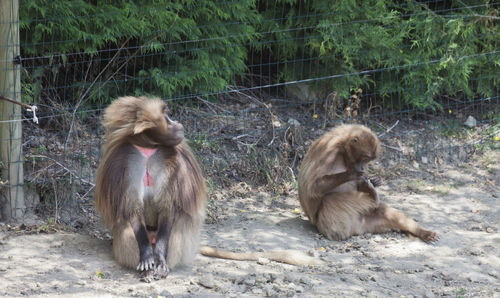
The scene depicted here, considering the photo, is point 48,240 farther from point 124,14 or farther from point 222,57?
point 222,57

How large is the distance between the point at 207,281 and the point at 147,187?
960 mm

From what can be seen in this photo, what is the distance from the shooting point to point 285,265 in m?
5.70

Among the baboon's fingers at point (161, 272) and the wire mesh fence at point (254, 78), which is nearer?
the baboon's fingers at point (161, 272)

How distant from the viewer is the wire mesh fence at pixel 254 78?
6.97 meters

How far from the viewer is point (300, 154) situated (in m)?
8.20

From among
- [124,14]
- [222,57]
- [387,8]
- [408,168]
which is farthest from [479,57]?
[124,14]

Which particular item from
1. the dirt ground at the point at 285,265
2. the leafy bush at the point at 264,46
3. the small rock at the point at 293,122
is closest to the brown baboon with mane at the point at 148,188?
the dirt ground at the point at 285,265

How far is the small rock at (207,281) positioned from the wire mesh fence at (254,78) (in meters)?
1.91

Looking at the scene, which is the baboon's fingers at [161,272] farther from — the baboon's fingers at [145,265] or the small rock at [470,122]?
the small rock at [470,122]

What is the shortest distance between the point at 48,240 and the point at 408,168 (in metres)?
4.73

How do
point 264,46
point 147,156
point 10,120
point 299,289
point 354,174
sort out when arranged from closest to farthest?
point 299,289, point 147,156, point 10,120, point 354,174, point 264,46

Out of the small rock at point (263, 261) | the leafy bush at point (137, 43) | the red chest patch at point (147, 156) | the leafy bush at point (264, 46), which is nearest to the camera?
the red chest patch at point (147, 156)

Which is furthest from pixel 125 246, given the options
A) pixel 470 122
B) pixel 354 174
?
pixel 470 122

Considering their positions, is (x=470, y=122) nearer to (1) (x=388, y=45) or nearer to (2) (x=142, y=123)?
(1) (x=388, y=45)
